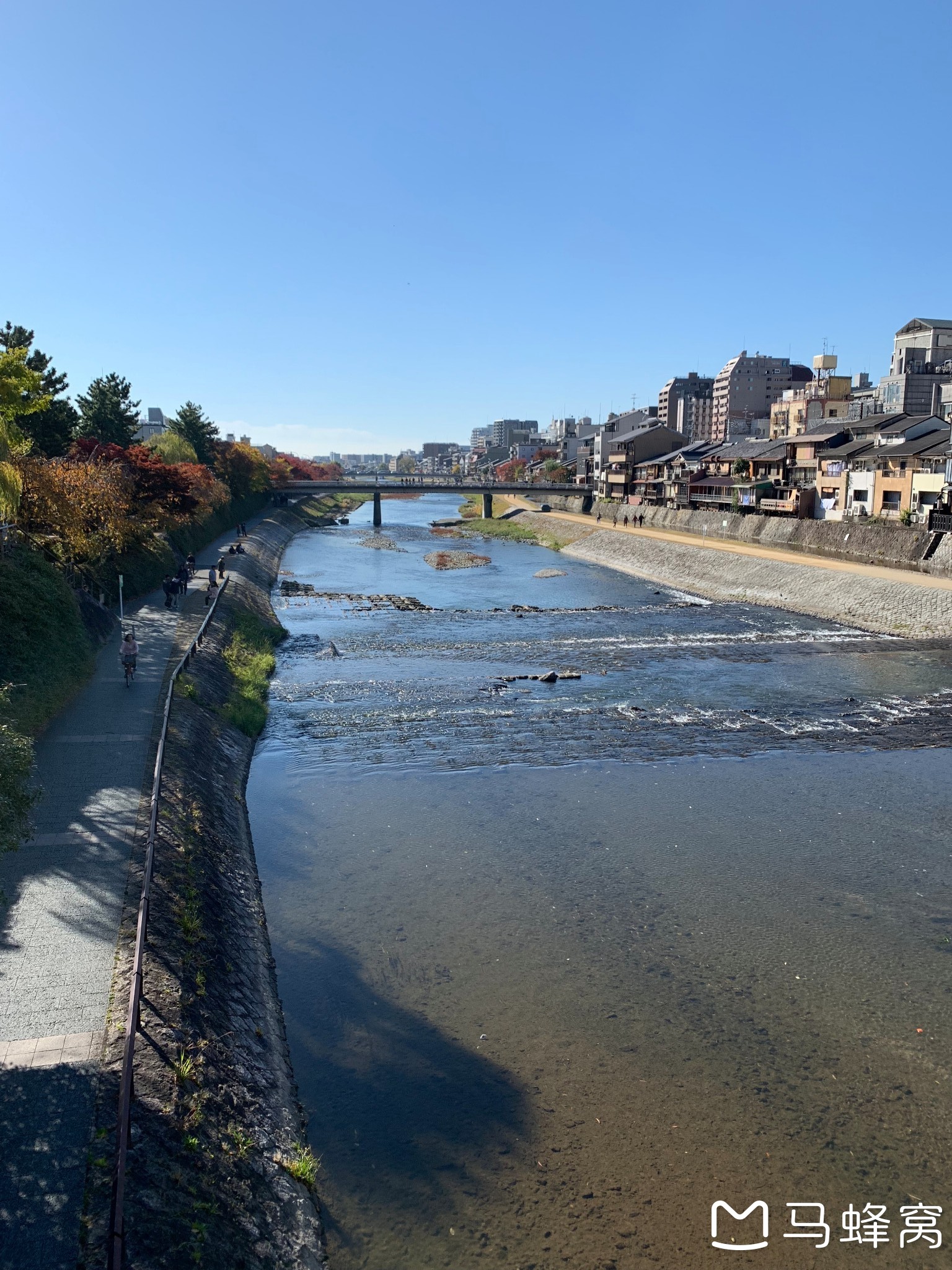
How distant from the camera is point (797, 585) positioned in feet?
136

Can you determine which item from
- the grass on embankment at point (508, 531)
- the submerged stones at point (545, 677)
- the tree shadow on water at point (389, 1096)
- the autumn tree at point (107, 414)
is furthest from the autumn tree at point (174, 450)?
the tree shadow on water at point (389, 1096)

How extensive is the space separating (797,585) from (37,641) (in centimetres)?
3451

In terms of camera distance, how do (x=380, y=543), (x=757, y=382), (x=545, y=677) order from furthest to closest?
(x=757, y=382) → (x=380, y=543) → (x=545, y=677)

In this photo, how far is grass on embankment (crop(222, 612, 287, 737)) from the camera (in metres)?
20.9

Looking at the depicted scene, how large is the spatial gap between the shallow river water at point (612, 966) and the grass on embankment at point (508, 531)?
51238 millimetres

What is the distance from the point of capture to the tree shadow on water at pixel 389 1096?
785 centimetres

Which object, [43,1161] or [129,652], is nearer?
[43,1161]

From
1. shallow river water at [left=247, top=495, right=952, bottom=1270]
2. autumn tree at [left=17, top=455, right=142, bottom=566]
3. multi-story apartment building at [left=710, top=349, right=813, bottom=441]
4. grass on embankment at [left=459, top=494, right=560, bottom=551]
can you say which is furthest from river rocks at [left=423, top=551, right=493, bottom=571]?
multi-story apartment building at [left=710, top=349, right=813, bottom=441]

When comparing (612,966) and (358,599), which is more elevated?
(358,599)

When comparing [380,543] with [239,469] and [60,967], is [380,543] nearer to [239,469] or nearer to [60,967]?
[239,469]

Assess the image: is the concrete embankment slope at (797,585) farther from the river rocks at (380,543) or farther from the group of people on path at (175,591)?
the group of people on path at (175,591)

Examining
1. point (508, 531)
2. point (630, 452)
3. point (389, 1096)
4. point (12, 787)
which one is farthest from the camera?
point (630, 452)

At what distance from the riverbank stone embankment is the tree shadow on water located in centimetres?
30

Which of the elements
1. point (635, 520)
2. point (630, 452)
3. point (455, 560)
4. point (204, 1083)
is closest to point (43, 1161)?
point (204, 1083)
